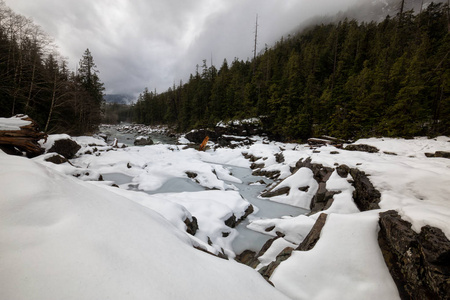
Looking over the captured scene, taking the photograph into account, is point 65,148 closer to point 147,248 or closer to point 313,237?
point 147,248

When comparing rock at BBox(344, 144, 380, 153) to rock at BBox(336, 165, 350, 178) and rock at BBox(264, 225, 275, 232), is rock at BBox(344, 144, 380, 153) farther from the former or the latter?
rock at BBox(264, 225, 275, 232)

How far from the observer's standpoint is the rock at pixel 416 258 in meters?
1.94

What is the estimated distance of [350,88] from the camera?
806 inches

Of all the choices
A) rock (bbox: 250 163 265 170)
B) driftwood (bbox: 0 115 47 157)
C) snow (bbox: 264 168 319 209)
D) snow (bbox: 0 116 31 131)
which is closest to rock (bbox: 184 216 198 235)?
snow (bbox: 264 168 319 209)

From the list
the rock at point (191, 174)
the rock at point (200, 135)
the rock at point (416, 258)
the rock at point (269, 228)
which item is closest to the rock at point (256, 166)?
the rock at point (191, 174)

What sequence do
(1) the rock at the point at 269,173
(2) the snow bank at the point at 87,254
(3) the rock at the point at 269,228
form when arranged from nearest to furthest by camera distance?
(2) the snow bank at the point at 87,254 < (3) the rock at the point at 269,228 < (1) the rock at the point at 269,173

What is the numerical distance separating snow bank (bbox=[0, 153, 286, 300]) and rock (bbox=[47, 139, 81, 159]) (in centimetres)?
1046

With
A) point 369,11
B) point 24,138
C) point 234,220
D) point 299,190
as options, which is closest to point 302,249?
point 234,220

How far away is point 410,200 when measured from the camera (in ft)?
12.1

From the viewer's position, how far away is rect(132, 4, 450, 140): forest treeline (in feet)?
45.7

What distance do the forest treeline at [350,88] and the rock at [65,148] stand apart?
52.2 ft

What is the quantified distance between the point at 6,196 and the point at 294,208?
7825mm

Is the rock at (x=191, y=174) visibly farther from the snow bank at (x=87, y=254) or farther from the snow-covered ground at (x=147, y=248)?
the snow bank at (x=87, y=254)

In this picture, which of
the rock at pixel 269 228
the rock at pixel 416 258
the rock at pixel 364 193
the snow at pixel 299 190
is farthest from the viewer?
the snow at pixel 299 190
